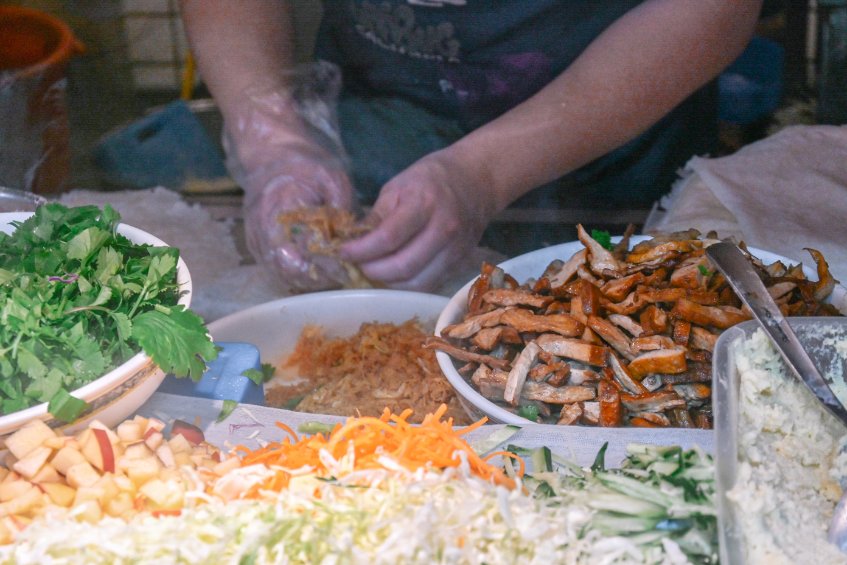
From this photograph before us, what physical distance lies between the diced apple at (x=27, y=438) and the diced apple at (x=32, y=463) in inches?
0.4

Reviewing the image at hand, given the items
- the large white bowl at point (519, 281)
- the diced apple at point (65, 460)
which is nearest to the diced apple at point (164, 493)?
the diced apple at point (65, 460)

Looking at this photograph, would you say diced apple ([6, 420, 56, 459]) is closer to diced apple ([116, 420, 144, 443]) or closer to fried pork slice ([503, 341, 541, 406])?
diced apple ([116, 420, 144, 443])

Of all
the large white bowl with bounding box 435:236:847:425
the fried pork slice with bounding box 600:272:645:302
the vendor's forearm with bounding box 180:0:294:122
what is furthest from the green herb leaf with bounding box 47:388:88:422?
the vendor's forearm with bounding box 180:0:294:122

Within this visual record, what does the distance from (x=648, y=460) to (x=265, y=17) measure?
78.7 inches

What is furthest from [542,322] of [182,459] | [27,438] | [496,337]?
[27,438]

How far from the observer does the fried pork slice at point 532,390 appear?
1.60 m

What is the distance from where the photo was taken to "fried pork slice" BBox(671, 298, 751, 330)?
1622 millimetres

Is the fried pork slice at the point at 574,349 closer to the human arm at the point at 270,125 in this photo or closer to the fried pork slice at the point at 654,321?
the fried pork slice at the point at 654,321

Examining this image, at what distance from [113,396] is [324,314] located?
0.89 metres

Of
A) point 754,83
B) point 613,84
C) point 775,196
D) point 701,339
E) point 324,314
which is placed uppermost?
point 613,84

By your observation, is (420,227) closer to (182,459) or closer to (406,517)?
(182,459)

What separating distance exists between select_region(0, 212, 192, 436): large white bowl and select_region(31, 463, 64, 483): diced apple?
0.08 metres

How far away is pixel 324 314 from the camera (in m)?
2.24

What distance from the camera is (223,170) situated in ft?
9.70
